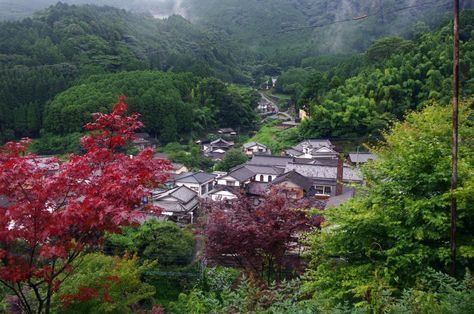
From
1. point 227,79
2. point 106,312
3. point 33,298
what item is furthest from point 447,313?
point 227,79

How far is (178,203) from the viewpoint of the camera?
17625 millimetres

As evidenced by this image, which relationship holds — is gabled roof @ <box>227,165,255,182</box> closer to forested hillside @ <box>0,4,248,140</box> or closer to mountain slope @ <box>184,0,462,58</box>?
forested hillside @ <box>0,4,248,140</box>

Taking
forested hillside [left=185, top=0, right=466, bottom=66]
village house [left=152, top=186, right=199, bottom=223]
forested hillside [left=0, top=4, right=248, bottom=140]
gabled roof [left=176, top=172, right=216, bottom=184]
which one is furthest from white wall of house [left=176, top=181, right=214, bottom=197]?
forested hillside [left=185, top=0, right=466, bottom=66]

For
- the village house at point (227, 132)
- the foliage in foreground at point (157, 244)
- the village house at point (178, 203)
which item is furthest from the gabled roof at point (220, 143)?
the foliage in foreground at point (157, 244)

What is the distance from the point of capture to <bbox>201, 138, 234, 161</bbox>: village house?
3012 centimetres

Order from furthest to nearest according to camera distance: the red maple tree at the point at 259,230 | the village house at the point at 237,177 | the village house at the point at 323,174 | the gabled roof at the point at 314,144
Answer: the gabled roof at the point at 314,144 → the village house at the point at 237,177 → the village house at the point at 323,174 → the red maple tree at the point at 259,230

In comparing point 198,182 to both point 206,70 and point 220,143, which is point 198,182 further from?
point 206,70

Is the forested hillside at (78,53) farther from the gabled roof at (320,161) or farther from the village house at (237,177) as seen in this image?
the gabled roof at (320,161)

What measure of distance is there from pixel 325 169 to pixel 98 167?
18196mm

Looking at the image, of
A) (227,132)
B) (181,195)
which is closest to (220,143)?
(227,132)

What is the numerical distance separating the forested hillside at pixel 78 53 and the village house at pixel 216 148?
12.5 meters

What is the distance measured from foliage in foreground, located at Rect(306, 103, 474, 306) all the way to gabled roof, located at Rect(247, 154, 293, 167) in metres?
18.4

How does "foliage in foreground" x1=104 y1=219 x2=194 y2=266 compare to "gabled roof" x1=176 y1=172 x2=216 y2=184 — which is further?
"gabled roof" x1=176 y1=172 x2=216 y2=184

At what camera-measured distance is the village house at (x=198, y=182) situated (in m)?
21.2
